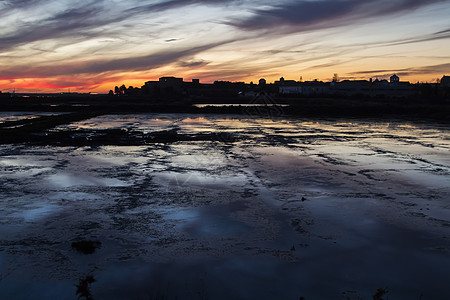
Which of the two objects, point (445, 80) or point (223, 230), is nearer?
point (223, 230)

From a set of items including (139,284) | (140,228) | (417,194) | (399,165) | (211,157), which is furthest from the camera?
(211,157)

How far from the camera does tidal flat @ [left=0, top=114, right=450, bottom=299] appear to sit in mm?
5902

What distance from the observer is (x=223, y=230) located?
8062mm

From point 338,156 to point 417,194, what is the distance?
22.3 feet

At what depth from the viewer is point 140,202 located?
991 centimetres

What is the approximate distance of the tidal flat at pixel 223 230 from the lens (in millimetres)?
5902

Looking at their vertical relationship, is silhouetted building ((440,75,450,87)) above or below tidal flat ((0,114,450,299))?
above

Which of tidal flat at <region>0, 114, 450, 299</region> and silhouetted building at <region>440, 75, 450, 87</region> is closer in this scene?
tidal flat at <region>0, 114, 450, 299</region>

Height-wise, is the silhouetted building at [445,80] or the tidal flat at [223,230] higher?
the silhouetted building at [445,80]

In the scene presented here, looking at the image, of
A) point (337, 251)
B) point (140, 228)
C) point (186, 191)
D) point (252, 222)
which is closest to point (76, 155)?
point (186, 191)

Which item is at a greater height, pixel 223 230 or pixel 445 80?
pixel 445 80

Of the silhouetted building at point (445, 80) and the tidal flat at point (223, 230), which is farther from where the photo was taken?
the silhouetted building at point (445, 80)

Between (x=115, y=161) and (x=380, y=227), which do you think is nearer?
(x=380, y=227)

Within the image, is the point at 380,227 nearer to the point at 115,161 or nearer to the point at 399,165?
the point at 399,165
